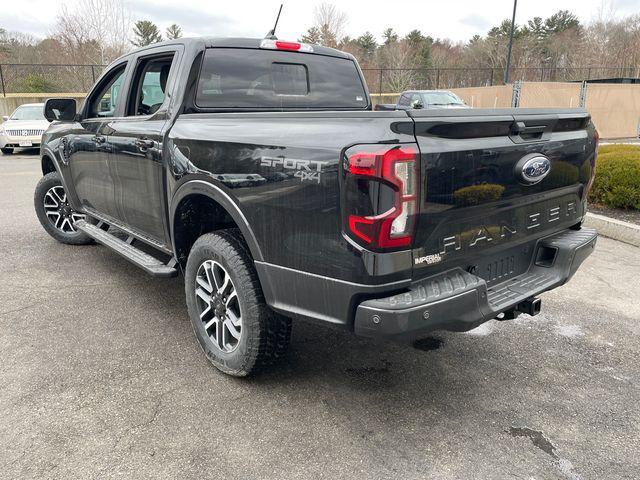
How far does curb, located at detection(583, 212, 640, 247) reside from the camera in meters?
5.87

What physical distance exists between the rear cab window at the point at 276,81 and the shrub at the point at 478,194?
183cm

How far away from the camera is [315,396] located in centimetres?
289

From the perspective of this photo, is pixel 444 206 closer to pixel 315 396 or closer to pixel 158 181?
pixel 315 396

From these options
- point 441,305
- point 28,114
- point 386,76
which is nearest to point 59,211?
point 441,305

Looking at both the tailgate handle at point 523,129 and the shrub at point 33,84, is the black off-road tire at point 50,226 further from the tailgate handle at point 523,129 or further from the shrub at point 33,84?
the shrub at point 33,84

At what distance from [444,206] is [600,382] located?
1.70 m

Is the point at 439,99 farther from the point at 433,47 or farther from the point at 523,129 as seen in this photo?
the point at 433,47

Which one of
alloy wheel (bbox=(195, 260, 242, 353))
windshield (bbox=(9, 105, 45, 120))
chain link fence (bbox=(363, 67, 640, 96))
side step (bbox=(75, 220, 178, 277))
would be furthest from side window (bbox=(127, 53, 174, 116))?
chain link fence (bbox=(363, 67, 640, 96))

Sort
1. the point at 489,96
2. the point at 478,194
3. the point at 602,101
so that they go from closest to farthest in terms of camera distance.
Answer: the point at 478,194 < the point at 602,101 < the point at 489,96

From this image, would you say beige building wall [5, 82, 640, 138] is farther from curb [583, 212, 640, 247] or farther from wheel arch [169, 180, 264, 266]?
wheel arch [169, 180, 264, 266]

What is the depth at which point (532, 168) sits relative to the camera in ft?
8.41

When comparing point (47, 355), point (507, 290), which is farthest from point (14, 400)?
point (507, 290)

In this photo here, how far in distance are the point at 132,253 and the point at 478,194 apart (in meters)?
2.70

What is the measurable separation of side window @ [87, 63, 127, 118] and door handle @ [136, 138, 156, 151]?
83 centimetres
